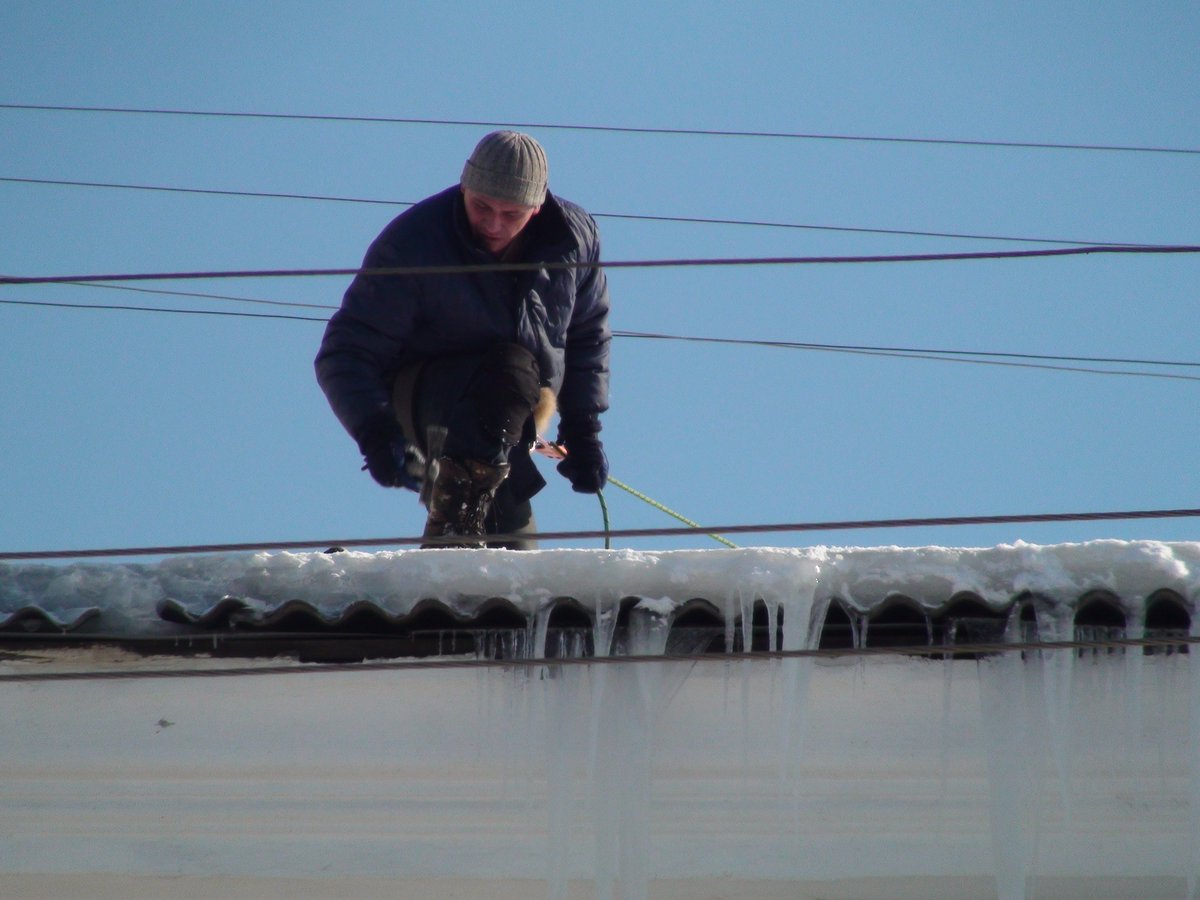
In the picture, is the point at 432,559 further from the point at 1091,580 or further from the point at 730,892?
the point at 1091,580

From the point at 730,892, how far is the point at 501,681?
688 millimetres

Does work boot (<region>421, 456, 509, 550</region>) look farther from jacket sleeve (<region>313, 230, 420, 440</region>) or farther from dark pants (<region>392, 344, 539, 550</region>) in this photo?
jacket sleeve (<region>313, 230, 420, 440</region>)

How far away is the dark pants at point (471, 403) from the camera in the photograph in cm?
463

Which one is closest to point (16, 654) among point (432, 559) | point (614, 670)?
point (432, 559)

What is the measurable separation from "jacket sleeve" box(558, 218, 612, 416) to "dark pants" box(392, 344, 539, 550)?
0.30 m

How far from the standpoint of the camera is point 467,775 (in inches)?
142

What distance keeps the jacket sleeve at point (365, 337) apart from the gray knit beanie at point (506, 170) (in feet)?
1.08

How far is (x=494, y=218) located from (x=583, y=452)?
2.90 ft

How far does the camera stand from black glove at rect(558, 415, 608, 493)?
5.18 m

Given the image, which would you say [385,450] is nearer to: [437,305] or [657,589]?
[437,305]

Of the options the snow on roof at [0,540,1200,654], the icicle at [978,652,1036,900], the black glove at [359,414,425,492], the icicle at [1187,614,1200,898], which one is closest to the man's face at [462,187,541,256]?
the black glove at [359,414,425,492]

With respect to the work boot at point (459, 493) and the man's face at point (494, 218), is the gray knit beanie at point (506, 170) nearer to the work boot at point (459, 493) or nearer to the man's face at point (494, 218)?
the man's face at point (494, 218)

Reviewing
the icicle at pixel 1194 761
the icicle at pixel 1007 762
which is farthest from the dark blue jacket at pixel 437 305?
the icicle at pixel 1194 761

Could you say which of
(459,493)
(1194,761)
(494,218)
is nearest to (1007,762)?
(1194,761)
